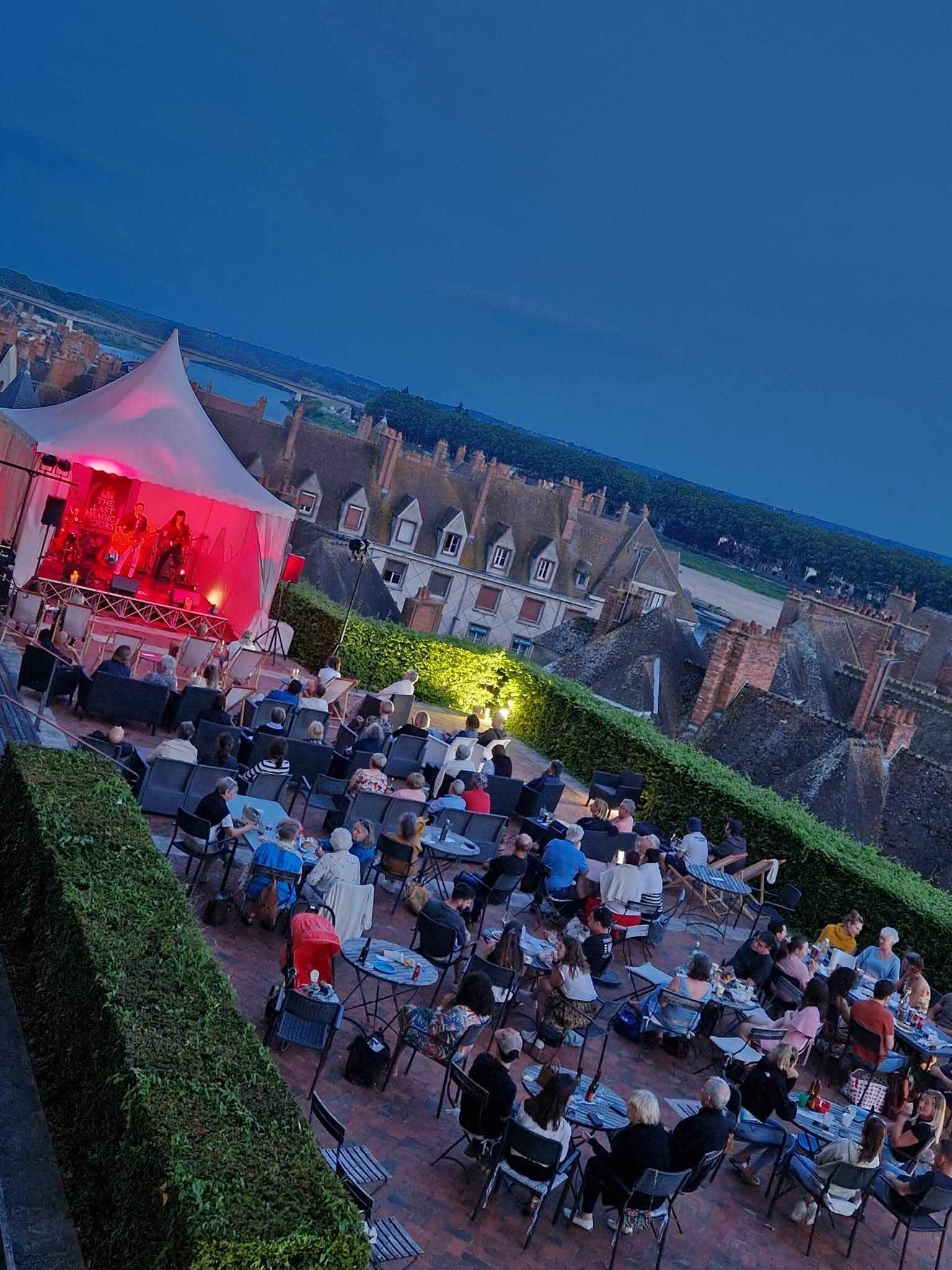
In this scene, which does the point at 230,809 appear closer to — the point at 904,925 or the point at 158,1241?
the point at 158,1241

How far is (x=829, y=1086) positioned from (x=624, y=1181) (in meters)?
4.72

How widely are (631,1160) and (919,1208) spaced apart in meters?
2.34

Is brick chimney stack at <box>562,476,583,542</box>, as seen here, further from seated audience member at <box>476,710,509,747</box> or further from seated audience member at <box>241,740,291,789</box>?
seated audience member at <box>241,740,291,789</box>

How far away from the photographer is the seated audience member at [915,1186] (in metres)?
8.05

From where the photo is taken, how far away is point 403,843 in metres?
11.4

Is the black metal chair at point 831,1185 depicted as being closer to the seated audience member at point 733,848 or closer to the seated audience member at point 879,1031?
the seated audience member at point 879,1031

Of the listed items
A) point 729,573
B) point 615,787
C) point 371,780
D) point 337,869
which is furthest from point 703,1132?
point 729,573

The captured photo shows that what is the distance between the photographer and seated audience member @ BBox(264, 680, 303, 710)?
1536 cm

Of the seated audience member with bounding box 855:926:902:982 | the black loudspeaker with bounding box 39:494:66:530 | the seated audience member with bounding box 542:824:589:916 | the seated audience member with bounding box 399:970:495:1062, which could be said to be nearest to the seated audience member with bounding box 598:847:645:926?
the seated audience member with bounding box 542:824:589:916

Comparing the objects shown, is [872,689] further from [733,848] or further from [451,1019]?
[451,1019]

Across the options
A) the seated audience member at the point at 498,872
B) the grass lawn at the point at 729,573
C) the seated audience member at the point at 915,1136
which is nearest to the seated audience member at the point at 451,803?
the seated audience member at the point at 498,872

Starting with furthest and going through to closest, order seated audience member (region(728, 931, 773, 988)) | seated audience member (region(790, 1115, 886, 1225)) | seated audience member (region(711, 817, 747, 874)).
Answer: seated audience member (region(711, 817, 747, 874)), seated audience member (region(728, 931, 773, 988)), seated audience member (region(790, 1115, 886, 1225))

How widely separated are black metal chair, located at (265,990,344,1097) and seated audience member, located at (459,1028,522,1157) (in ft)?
3.22

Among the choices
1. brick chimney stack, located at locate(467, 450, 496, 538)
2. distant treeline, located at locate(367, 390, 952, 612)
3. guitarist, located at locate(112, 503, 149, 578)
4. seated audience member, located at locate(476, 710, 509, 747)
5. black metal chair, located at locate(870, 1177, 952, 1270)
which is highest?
distant treeline, located at locate(367, 390, 952, 612)
